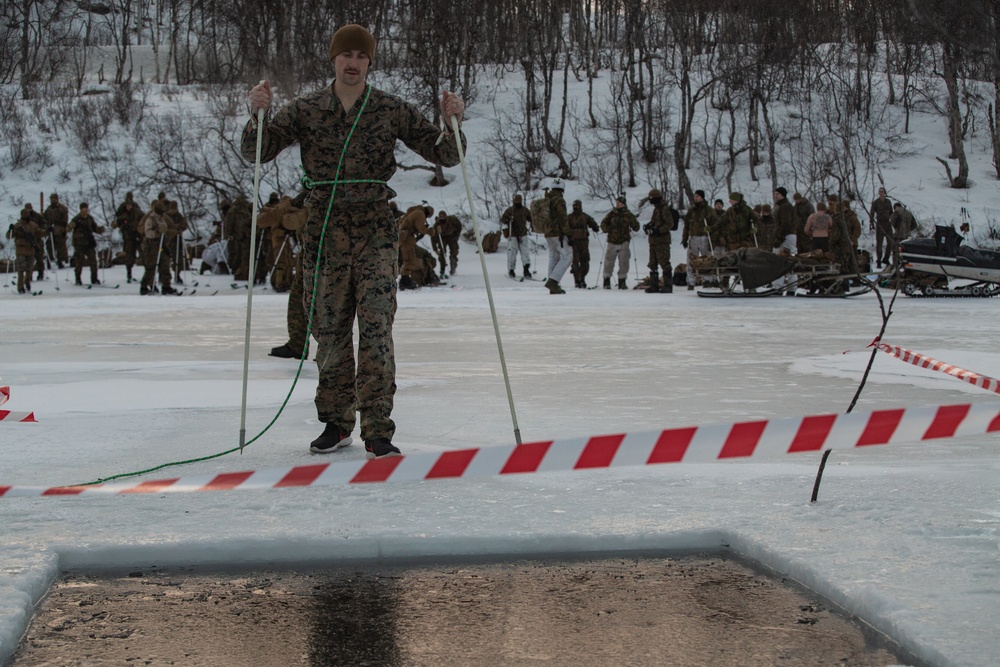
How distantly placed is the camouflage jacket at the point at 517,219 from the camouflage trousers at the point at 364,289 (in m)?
18.5

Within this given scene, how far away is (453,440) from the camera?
17.1ft

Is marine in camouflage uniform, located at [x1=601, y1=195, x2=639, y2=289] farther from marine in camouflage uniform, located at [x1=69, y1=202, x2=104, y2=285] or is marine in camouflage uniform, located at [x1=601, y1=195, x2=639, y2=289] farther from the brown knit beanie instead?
the brown knit beanie

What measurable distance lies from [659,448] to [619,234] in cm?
1806

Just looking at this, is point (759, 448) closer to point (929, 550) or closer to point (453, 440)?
point (929, 550)

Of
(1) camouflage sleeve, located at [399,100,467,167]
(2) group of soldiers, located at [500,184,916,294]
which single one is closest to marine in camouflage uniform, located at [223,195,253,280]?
(2) group of soldiers, located at [500,184,916,294]

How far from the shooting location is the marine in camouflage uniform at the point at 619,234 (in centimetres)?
2080

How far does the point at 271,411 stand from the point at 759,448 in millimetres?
3869

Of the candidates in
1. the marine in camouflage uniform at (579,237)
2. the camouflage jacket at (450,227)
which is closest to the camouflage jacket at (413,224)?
the marine in camouflage uniform at (579,237)

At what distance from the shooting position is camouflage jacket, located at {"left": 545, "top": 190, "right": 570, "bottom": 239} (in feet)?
67.0

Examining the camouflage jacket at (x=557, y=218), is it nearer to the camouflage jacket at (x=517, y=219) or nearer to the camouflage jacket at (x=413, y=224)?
the camouflage jacket at (x=413, y=224)

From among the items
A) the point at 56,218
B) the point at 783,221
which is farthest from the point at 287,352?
the point at 56,218

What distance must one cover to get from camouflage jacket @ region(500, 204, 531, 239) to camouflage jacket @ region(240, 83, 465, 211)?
18.4 metres

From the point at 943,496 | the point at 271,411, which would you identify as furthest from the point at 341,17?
the point at 943,496

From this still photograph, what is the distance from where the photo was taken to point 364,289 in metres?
4.75
